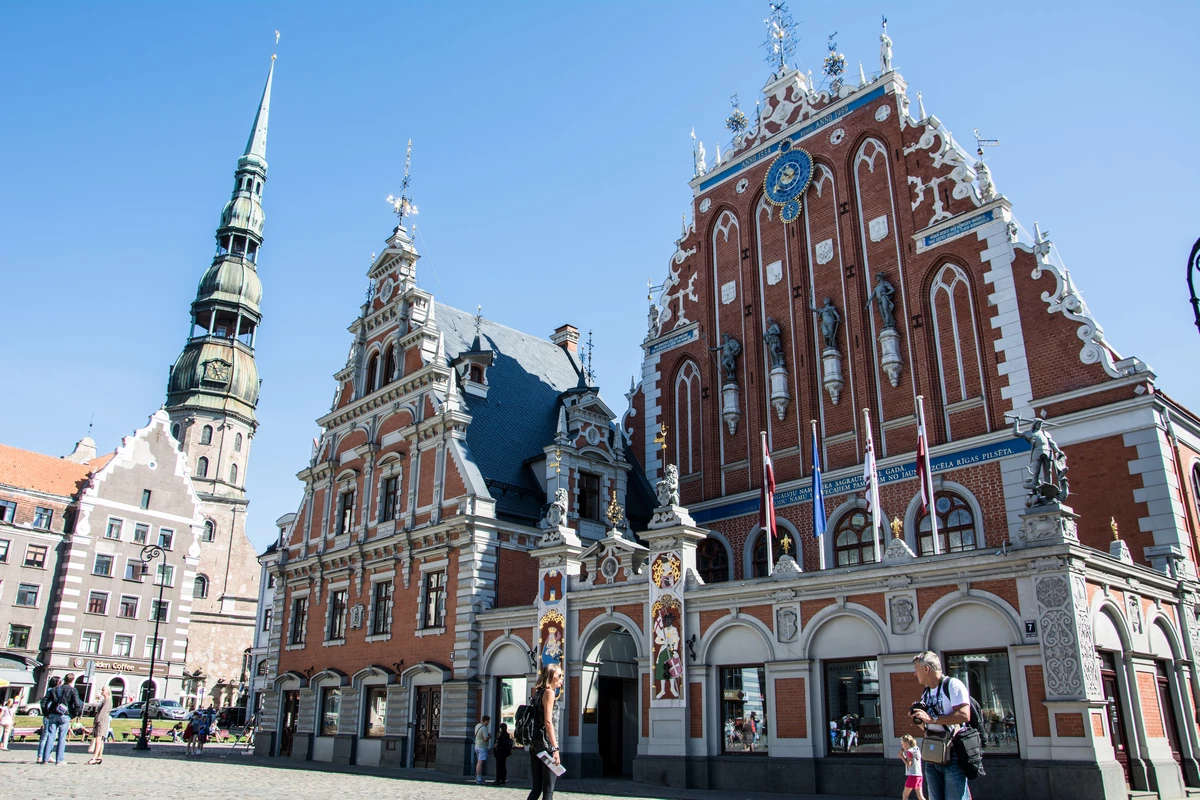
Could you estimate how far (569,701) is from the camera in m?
22.7

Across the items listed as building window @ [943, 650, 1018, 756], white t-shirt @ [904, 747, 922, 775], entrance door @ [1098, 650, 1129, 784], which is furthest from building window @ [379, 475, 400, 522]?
entrance door @ [1098, 650, 1129, 784]

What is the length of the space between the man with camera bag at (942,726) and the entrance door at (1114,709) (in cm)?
971

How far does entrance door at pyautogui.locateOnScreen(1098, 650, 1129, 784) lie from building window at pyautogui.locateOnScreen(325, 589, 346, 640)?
74.5 ft

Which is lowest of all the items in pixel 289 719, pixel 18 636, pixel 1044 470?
pixel 289 719

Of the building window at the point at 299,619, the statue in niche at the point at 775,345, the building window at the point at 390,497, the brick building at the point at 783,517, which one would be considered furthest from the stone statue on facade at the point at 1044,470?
the building window at the point at 299,619

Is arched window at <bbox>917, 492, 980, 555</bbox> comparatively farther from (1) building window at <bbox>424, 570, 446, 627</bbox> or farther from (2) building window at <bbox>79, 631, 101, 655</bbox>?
(2) building window at <bbox>79, 631, 101, 655</bbox>

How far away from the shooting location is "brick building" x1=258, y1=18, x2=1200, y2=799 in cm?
1700

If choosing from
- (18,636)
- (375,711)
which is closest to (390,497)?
(375,711)

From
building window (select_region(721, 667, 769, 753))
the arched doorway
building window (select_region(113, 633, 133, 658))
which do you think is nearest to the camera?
building window (select_region(721, 667, 769, 753))

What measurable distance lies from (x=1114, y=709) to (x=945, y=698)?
10910 mm

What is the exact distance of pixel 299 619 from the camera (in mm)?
33375

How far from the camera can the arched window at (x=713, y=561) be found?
26906 mm

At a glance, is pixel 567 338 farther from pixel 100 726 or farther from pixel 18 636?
pixel 18 636

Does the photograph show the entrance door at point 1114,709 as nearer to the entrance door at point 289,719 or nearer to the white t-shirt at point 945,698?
the white t-shirt at point 945,698
